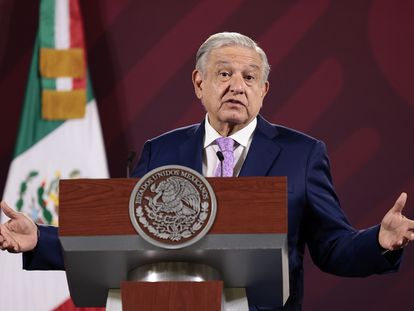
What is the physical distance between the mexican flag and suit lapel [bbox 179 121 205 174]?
5.17ft

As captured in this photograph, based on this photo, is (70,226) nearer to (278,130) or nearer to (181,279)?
(181,279)

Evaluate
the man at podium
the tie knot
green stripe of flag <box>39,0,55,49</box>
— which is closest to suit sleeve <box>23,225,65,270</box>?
the man at podium

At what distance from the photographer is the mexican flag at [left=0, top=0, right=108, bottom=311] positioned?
4527mm

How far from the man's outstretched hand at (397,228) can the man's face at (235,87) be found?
0.72 m

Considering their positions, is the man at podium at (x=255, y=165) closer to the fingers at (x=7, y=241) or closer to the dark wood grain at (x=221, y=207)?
the fingers at (x=7, y=241)

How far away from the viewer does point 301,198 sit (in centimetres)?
288

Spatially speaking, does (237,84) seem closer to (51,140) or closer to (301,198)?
(301,198)

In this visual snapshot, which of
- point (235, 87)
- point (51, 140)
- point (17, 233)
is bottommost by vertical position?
point (17, 233)

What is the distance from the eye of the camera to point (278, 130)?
10.2 ft

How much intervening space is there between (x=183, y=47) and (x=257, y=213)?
2647mm

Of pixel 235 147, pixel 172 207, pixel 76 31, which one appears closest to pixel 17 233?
pixel 172 207

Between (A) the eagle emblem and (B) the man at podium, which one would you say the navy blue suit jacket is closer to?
(B) the man at podium

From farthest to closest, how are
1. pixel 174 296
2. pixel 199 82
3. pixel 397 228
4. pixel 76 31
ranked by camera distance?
1. pixel 76 31
2. pixel 199 82
3. pixel 397 228
4. pixel 174 296

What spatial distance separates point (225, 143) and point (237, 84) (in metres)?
0.19
